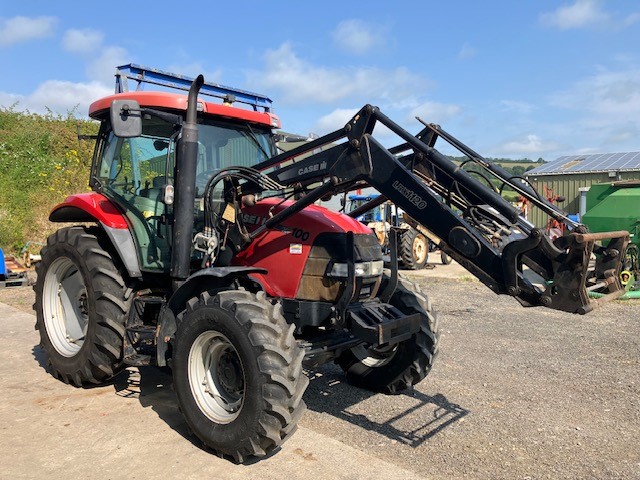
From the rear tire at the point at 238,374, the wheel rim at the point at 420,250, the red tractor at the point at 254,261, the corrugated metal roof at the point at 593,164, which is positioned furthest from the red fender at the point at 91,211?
the corrugated metal roof at the point at 593,164

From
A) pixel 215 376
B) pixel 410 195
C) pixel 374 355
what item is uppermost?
pixel 410 195

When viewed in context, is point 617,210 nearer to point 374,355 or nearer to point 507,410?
point 507,410

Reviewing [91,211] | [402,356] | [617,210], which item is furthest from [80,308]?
[617,210]

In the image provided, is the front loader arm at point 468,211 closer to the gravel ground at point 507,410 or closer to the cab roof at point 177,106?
the cab roof at point 177,106

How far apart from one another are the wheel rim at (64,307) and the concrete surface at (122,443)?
1.39ft

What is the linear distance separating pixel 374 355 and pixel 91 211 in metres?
2.75

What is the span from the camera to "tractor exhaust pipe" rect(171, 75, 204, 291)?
161 inches

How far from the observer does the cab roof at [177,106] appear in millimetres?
4430

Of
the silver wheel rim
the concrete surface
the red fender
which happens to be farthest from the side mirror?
the silver wheel rim

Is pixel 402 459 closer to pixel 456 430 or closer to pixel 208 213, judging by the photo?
pixel 456 430

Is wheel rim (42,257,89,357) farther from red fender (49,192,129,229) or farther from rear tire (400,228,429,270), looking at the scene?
rear tire (400,228,429,270)

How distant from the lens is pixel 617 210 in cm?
1178

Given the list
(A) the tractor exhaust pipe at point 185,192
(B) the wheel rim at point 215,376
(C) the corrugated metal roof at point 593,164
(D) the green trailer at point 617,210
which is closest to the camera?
(B) the wheel rim at point 215,376

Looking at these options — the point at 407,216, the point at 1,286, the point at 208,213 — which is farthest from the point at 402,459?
the point at 1,286
